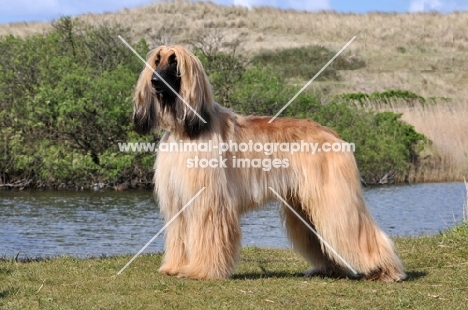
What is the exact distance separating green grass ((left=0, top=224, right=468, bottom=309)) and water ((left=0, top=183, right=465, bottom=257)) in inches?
103

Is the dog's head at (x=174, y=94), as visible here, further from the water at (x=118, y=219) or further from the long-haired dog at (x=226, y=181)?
the water at (x=118, y=219)

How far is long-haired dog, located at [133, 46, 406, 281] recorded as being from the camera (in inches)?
238

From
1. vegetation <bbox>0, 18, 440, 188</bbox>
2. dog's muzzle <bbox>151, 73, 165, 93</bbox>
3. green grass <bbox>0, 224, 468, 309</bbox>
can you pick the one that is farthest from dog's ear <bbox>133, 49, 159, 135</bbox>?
vegetation <bbox>0, 18, 440, 188</bbox>

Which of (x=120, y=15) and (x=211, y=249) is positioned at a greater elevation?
(x=120, y=15)

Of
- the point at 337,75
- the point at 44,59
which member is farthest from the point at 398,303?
the point at 337,75

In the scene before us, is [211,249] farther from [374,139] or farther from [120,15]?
[120,15]

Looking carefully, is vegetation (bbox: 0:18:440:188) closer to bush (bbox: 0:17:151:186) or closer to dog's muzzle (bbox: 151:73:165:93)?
bush (bbox: 0:17:151:186)

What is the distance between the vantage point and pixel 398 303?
5.56 metres

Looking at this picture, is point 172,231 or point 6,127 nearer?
point 172,231

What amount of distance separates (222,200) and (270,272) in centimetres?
115

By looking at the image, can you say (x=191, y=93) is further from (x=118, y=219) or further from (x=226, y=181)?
(x=118, y=219)

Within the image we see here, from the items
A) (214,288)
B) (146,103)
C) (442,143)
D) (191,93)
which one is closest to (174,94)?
(191,93)

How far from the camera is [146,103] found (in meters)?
6.17

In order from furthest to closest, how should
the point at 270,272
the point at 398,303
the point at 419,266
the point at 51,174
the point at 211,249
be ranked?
the point at 51,174, the point at 419,266, the point at 270,272, the point at 211,249, the point at 398,303
